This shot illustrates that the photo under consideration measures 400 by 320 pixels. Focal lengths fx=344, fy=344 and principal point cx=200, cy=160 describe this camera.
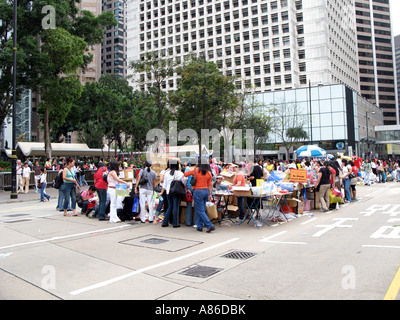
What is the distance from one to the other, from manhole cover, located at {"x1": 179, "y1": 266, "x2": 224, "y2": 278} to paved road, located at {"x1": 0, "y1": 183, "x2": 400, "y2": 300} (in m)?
0.02

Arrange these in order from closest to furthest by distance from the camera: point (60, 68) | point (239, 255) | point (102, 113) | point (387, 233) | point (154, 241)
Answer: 1. point (239, 255)
2. point (154, 241)
3. point (387, 233)
4. point (60, 68)
5. point (102, 113)

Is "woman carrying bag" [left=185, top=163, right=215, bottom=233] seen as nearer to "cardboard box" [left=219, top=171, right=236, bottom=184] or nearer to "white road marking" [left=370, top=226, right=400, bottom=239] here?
"cardboard box" [left=219, top=171, right=236, bottom=184]

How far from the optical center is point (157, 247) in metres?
7.16

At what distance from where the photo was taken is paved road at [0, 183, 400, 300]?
4.52 metres

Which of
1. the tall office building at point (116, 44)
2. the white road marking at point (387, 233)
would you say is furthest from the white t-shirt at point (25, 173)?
the tall office building at point (116, 44)

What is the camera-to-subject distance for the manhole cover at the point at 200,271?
526 cm

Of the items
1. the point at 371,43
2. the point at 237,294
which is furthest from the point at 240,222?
the point at 371,43

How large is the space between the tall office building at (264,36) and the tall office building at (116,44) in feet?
79.2

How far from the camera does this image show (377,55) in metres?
112

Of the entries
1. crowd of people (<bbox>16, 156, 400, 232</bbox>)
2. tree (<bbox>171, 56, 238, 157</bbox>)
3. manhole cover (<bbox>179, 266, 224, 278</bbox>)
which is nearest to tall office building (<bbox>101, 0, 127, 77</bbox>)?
tree (<bbox>171, 56, 238, 157</bbox>)

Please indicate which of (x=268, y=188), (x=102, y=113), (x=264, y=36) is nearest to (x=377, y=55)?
(x=264, y=36)

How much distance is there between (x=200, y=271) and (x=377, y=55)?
126959 millimetres

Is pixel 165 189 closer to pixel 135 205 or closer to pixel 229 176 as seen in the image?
pixel 135 205

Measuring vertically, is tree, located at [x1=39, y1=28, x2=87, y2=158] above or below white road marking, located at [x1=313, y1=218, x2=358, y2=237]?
above
